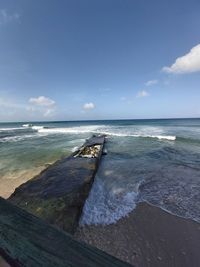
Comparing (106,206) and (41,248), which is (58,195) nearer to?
(106,206)

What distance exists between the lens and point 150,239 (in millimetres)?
3502

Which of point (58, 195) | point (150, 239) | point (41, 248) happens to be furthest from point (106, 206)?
point (41, 248)

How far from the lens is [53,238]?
0.85 m

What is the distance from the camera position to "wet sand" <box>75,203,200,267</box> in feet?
9.98

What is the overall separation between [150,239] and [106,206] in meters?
1.55

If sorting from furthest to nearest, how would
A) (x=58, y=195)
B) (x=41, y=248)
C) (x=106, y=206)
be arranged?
(x=106, y=206), (x=58, y=195), (x=41, y=248)

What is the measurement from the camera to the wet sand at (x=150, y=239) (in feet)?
9.98

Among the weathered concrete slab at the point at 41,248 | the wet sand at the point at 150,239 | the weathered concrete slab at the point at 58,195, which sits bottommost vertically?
the wet sand at the point at 150,239

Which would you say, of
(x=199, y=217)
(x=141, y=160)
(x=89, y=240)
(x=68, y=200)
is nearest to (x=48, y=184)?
(x=68, y=200)

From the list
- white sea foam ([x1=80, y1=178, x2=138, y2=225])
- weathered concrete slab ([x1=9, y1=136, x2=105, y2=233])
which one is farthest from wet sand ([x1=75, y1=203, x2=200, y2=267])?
weathered concrete slab ([x1=9, y1=136, x2=105, y2=233])

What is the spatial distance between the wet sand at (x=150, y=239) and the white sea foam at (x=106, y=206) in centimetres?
21

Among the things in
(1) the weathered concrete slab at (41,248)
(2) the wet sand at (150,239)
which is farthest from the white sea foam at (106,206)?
(1) the weathered concrete slab at (41,248)

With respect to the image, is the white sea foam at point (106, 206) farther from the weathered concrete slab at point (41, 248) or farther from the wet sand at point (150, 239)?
the weathered concrete slab at point (41, 248)

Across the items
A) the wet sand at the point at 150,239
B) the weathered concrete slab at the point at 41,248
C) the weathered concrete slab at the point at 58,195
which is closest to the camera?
the weathered concrete slab at the point at 41,248
